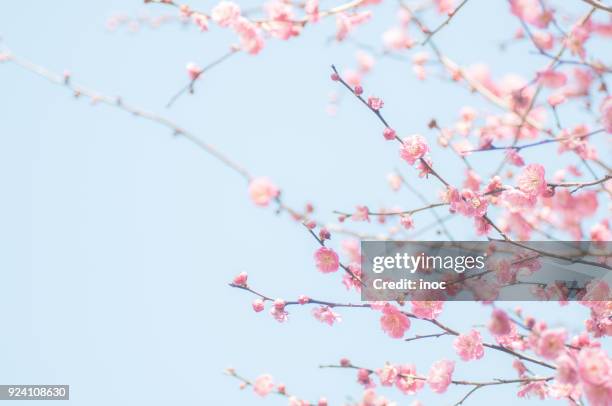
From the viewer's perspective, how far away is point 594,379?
278cm

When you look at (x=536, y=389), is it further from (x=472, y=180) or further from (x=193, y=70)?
(x=193, y=70)

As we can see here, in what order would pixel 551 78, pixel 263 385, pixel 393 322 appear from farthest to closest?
pixel 263 385
pixel 393 322
pixel 551 78

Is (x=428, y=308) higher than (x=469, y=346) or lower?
higher

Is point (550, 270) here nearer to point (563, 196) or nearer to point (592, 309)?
point (592, 309)

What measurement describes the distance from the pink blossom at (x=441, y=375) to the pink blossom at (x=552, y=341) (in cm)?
99

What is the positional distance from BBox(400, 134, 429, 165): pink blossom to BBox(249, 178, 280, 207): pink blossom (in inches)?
46.1

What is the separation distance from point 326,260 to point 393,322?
24.9 inches

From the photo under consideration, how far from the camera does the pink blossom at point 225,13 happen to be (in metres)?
4.04

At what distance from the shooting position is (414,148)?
4.00 metres

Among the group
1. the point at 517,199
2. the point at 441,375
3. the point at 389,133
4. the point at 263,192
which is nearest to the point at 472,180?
the point at 517,199

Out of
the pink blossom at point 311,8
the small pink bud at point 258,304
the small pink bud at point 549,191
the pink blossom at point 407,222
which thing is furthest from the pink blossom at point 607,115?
the small pink bud at point 258,304

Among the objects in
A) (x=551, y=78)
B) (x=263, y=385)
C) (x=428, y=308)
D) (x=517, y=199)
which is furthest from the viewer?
(x=263, y=385)

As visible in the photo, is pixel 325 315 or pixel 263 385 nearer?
pixel 325 315

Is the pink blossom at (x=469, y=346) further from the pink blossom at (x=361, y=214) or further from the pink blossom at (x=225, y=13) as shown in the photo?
the pink blossom at (x=225, y=13)
